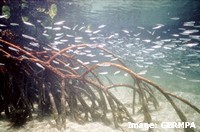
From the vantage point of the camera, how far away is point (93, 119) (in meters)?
5.07

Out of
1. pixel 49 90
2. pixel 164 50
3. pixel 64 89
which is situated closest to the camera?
pixel 64 89

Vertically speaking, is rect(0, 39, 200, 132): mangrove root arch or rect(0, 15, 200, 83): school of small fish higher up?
rect(0, 39, 200, 132): mangrove root arch

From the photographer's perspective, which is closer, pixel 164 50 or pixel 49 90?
pixel 49 90

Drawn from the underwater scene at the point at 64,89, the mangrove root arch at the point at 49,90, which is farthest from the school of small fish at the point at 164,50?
the mangrove root arch at the point at 49,90

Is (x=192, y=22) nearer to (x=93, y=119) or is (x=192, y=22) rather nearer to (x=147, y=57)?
(x=147, y=57)

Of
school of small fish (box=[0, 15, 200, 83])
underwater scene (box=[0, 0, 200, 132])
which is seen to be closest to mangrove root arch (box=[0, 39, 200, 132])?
underwater scene (box=[0, 0, 200, 132])

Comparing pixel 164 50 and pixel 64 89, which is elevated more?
pixel 64 89

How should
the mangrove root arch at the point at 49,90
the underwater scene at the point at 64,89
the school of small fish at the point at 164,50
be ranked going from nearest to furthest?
the underwater scene at the point at 64,89
the mangrove root arch at the point at 49,90
the school of small fish at the point at 164,50

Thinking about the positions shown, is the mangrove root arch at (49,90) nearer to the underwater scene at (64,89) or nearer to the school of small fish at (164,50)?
the underwater scene at (64,89)

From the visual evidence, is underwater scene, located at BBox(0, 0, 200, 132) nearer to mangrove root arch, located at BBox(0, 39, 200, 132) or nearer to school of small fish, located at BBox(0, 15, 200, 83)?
mangrove root arch, located at BBox(0, 39, 200, 132)

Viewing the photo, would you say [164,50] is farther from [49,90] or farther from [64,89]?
[64,89]

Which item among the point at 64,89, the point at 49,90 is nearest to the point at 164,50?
the point at 49,90

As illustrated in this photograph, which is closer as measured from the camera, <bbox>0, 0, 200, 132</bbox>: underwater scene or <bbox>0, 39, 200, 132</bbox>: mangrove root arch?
<bbox>0, 0, 200, 132</bbox>: underwater scene

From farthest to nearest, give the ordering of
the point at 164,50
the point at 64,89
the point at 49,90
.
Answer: the point at 164,50 → the point at 49,90 → the point at 64,89
